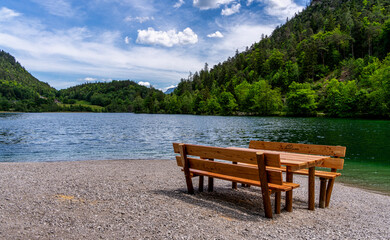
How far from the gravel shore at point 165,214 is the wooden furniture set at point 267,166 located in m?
0.66

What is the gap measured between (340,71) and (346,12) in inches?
3067

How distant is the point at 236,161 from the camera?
6859 millimetres

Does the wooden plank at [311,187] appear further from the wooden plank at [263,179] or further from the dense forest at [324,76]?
the dense forest at [324,76]

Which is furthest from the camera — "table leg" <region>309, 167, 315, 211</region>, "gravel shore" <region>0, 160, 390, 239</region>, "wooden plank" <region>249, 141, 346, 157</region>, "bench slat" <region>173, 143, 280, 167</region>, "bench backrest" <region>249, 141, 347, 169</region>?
"wooden plank" <region>249, 141, 346, 157</region>

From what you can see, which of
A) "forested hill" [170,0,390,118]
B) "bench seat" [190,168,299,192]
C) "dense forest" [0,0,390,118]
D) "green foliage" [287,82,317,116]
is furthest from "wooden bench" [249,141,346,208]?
"green foliage" [287,82,317,116]

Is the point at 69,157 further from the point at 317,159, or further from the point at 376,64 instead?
the point at 376,64

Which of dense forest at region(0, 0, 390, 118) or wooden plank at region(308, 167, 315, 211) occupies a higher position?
dense forest at region(0, 0, 390, 118)

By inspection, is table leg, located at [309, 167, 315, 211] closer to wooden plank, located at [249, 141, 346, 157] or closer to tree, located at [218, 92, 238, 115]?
wooden plank, located at [249, 141, 346, 157]

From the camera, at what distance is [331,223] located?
6547 mm

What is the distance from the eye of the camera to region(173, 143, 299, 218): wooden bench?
242 inches

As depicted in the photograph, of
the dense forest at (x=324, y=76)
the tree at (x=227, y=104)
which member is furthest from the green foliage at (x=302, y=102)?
the tree at (x=227, y=104)

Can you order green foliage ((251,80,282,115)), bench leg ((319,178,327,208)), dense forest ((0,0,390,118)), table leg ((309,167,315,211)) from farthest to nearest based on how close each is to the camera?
green foliage ((251,80,282,115))
dense forest ((0,0,390,118))
bench leg ((319,178,327,208))
table leg ((309,167,315,211))

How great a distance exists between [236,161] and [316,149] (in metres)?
3.50

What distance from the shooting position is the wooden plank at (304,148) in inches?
317
